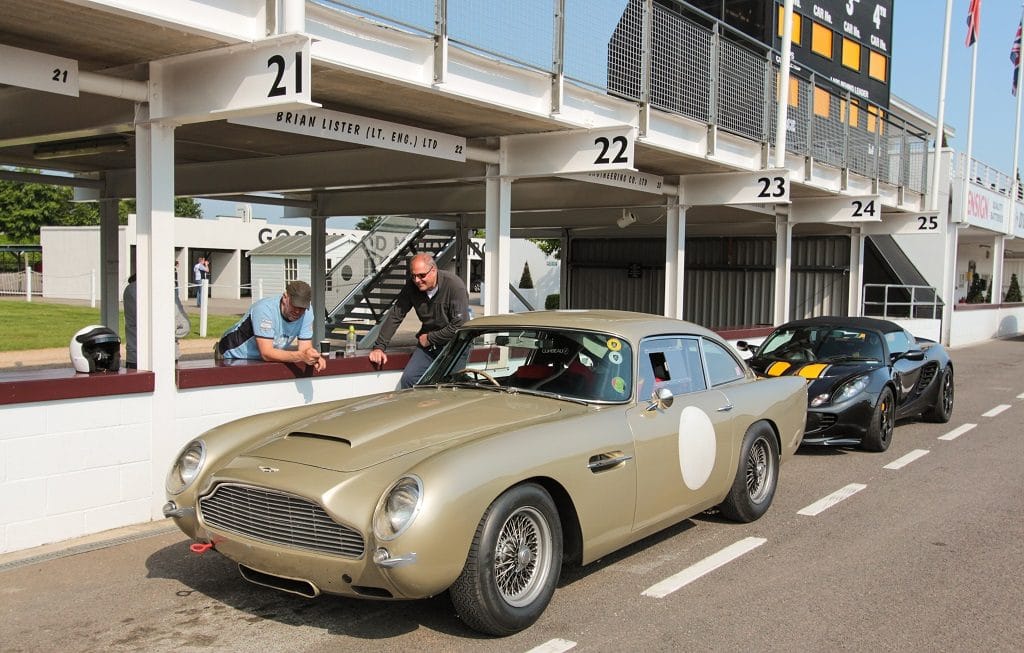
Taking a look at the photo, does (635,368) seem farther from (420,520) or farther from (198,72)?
(198,72)

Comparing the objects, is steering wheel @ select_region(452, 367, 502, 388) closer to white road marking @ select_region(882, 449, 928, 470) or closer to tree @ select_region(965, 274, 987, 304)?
white road marking @ select_region(882, 449, 928, 470)

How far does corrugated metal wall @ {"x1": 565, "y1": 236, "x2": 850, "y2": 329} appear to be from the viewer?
23406mm

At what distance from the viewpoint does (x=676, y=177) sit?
43.4 feet

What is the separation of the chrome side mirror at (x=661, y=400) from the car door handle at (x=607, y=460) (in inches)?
17.1

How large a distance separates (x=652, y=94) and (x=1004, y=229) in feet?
77.1

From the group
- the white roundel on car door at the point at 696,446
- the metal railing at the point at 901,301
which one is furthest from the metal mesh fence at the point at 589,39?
the metal railing at the point at 901,301

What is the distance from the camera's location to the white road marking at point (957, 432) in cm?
1006

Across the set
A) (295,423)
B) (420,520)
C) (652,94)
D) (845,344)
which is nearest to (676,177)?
(652,94)

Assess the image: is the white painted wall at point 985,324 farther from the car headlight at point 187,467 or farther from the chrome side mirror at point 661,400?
the car headlight at point 187,467

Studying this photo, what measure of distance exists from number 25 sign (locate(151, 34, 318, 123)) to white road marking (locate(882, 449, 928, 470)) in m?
6.16

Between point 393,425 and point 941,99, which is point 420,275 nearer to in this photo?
point 393,425

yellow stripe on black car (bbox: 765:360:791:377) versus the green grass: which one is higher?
yellow stripe on black car (bbox: 765:360:791:377)

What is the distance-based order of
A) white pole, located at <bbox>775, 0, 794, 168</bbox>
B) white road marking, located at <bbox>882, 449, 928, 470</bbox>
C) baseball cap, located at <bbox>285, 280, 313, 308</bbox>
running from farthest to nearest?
white pole, located at <bbox>775, 0, 794, 168</bbox> < white road marking, located at <bbox>882, 449, 928, 470</bbox> < baseball cap, located at <bbox>285, 280, 313, 308</bbox>

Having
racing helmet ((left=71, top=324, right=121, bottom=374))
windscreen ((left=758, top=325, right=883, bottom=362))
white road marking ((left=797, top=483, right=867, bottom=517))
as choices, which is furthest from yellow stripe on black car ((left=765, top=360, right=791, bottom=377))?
racing helmet ((left=71, top=324, right=121, bottom=374))
